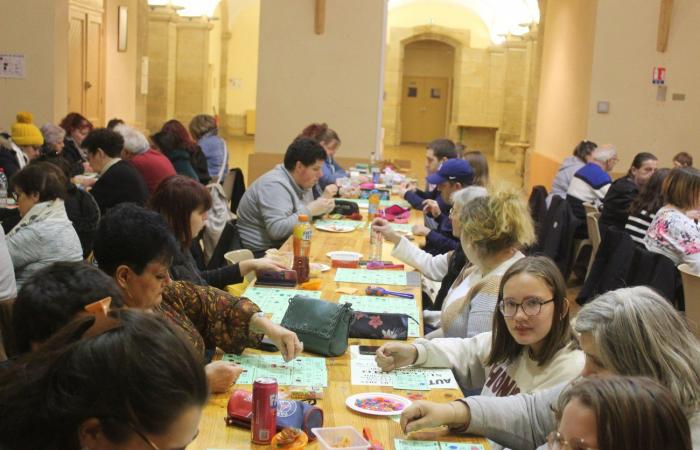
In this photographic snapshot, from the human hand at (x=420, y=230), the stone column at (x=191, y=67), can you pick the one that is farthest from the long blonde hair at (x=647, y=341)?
the stone column at (x=191, y=67)

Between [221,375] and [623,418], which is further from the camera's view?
[221,375]

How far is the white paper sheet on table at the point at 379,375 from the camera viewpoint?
10.0ft

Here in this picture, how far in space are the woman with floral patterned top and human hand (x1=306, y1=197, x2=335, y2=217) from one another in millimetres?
2267

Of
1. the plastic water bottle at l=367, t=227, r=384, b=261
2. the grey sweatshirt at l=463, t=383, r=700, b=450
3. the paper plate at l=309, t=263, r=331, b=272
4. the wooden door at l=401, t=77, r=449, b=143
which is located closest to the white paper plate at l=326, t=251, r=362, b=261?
the plastic water bottle at l=367, t=227, r=384, b=261

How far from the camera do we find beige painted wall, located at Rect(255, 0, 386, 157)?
1115 centimetres

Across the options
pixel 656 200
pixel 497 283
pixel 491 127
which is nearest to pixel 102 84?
pixel 656 200

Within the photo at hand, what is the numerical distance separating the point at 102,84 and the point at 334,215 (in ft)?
27.0

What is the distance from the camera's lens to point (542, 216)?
8969 millimetres

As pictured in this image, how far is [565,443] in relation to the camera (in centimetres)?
178

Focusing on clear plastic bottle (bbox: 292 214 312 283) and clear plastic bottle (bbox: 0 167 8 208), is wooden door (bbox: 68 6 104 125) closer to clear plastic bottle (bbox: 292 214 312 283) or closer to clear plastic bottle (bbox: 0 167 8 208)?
clear plastic bottle (bbox: 0 167 8 208)

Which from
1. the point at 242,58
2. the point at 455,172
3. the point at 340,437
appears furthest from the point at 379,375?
the point at 242,58

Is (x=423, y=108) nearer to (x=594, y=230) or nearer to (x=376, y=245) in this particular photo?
(x=594, y=230)

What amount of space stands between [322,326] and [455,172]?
3.28 m

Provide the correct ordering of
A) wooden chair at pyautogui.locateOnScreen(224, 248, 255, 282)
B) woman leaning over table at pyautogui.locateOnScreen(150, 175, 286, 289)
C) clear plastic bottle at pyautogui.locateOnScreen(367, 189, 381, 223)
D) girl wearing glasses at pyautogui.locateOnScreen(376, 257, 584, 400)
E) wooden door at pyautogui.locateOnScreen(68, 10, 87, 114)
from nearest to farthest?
girl wearing glasses at pyautogui.locateOnScreen(376, 257, 584, 400) → woman leaning over table at pyautogui.locateOnScreen(150, 175, 286, 289) → wooden chair at pyautogui.locateOnScreen(224, 248, 255, 282) → clear plastic bottle at pyautogui.locateOnScreen(367, 189, 381, 223) → wooden door at pyautogui.locateOnScreen(68, 10, 87, 114)
